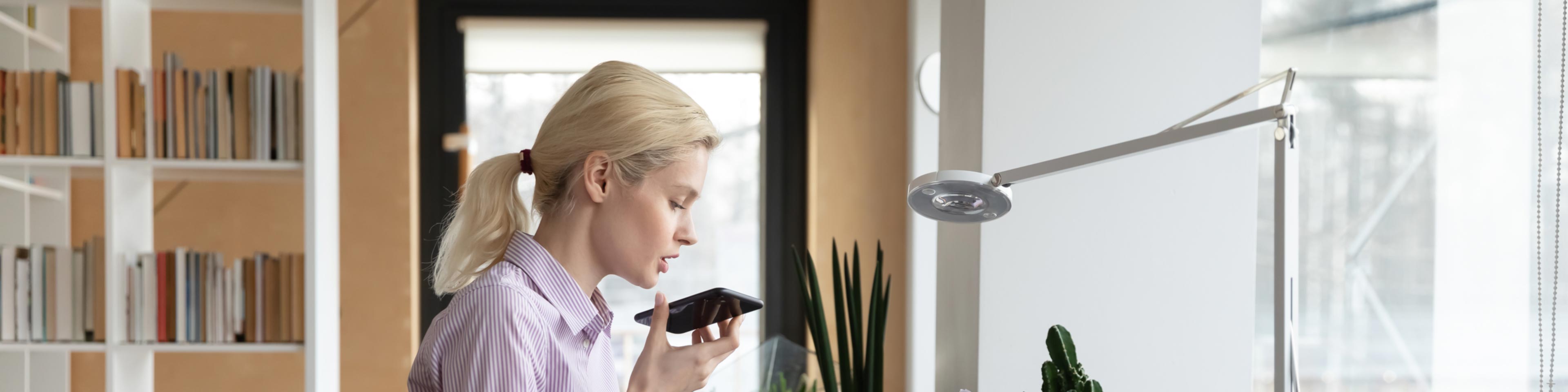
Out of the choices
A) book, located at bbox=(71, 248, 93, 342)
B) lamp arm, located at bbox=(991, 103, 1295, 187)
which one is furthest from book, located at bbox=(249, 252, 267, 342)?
lamp arm, located at bbox=(991, 103, 1295, 187)

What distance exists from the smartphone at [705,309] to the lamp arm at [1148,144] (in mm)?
331

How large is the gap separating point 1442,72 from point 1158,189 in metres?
1.02

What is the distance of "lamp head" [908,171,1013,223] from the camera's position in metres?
1.07

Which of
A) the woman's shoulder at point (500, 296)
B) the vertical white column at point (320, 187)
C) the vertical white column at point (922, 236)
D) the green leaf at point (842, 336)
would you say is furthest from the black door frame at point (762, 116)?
the woman's shoulder at point (500, 296)

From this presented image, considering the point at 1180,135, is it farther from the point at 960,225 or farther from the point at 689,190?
the point at 960,225

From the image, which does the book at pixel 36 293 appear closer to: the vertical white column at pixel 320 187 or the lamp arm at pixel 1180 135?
the vertical white column at pixel 320 187

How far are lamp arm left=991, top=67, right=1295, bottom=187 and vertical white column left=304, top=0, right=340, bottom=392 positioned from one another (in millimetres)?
1444

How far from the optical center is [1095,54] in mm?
1543

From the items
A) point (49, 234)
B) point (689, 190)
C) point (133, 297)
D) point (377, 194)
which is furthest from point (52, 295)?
point (689, 190)

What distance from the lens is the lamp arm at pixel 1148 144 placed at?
901 mm

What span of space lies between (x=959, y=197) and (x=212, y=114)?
5.19 ft

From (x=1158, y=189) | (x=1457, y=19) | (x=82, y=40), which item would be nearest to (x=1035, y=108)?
(x=1158, y=189)

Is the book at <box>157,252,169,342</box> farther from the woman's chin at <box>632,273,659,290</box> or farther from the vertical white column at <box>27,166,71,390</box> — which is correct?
the woman's chin at <box>632,273,659,290</box>

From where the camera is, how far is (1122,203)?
154 cm
